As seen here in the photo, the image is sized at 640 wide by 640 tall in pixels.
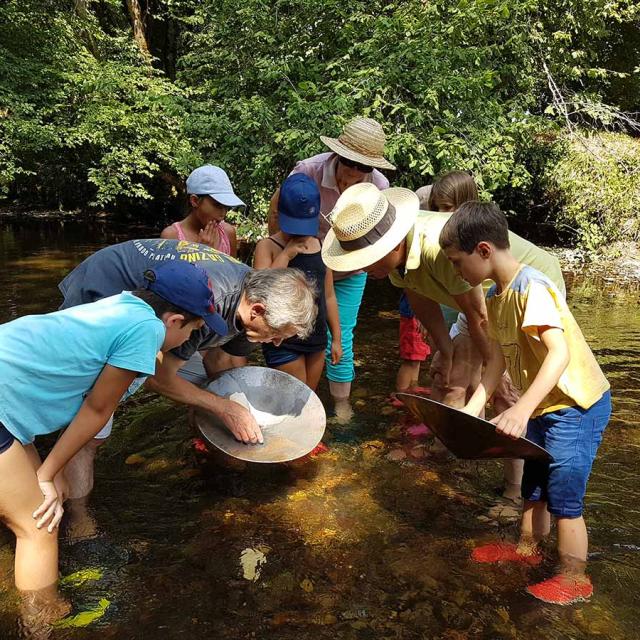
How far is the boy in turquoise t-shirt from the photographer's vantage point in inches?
83.1

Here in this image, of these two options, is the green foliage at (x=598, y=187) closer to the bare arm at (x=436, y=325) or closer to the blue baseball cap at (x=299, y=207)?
the bare arm at (x=436, y=325)

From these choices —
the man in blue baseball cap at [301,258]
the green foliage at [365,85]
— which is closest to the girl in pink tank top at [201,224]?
the man in blue baseball cap at [301,258]

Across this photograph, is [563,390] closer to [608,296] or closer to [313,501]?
[313,501]

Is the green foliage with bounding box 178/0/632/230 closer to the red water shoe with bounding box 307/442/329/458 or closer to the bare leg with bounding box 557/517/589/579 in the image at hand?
the red water shoe with bounding box 307/442/329/458

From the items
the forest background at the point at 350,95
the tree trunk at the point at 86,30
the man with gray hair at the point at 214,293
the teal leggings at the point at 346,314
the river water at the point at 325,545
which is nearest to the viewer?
the river water at the point at 325,545

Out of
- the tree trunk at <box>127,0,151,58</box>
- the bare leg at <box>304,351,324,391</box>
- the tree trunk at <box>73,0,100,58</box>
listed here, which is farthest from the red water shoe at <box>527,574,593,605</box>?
the tree trunk at <box>127,0,151,58</box>

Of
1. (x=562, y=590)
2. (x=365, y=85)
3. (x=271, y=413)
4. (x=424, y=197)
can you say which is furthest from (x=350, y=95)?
(x=562, y=590)

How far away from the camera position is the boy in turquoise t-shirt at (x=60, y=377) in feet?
6.93

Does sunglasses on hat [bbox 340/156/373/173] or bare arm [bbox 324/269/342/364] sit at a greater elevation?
sunglasses on hat [bbox 340/156/373/173]

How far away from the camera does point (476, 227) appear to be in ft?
7.92

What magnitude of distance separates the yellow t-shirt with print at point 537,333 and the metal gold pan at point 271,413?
1.18m

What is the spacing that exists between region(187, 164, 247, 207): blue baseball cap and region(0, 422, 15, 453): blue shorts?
1944mm

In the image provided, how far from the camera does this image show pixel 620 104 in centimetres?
1642

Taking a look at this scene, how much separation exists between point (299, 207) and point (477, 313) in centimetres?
108
